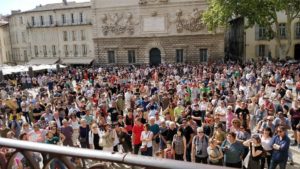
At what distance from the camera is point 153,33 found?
41906mm

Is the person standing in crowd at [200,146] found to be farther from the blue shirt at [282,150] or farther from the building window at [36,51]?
the building window at [36,51]

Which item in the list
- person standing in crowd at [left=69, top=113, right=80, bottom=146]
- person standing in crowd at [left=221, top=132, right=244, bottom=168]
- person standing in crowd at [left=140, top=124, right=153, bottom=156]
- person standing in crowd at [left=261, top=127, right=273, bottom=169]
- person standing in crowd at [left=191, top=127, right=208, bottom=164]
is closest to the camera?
person standing in crowd at [left=221, top=132, right=244, bottom=168]

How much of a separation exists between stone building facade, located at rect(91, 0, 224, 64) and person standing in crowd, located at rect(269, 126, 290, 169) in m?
33.2

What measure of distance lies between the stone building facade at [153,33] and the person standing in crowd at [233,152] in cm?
3365

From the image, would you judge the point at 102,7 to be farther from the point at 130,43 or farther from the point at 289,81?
the point at 289,81

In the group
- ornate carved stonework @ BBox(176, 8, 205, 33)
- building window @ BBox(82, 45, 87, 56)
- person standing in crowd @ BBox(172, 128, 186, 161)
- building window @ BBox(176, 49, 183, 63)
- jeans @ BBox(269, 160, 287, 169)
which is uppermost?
ornate carved stonework @ BBox(176, 8, 205, 33)

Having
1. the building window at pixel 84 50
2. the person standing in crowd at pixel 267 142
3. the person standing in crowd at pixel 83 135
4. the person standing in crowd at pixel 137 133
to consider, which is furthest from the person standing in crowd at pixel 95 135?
the building window at pixel 84 50

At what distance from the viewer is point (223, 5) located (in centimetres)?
3152

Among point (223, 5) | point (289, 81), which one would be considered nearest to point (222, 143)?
point (289, 81)

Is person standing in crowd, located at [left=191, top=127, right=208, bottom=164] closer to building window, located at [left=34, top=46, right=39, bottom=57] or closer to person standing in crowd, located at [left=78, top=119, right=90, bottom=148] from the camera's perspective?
person standing in crowd, located at [left=78, top=119, right=90, bottom=148]

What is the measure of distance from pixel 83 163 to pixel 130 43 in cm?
4156

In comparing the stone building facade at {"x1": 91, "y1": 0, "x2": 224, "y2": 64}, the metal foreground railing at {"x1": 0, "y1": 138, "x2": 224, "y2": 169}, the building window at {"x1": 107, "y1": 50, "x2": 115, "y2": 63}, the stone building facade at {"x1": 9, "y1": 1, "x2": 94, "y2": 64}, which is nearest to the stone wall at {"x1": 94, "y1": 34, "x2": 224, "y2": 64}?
the stone building facade at {"x1": 91, "y1": 0, "x2": 224, "y2": 64}

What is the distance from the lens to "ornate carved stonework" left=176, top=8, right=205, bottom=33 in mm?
39781

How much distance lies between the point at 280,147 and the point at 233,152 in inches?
47.6
